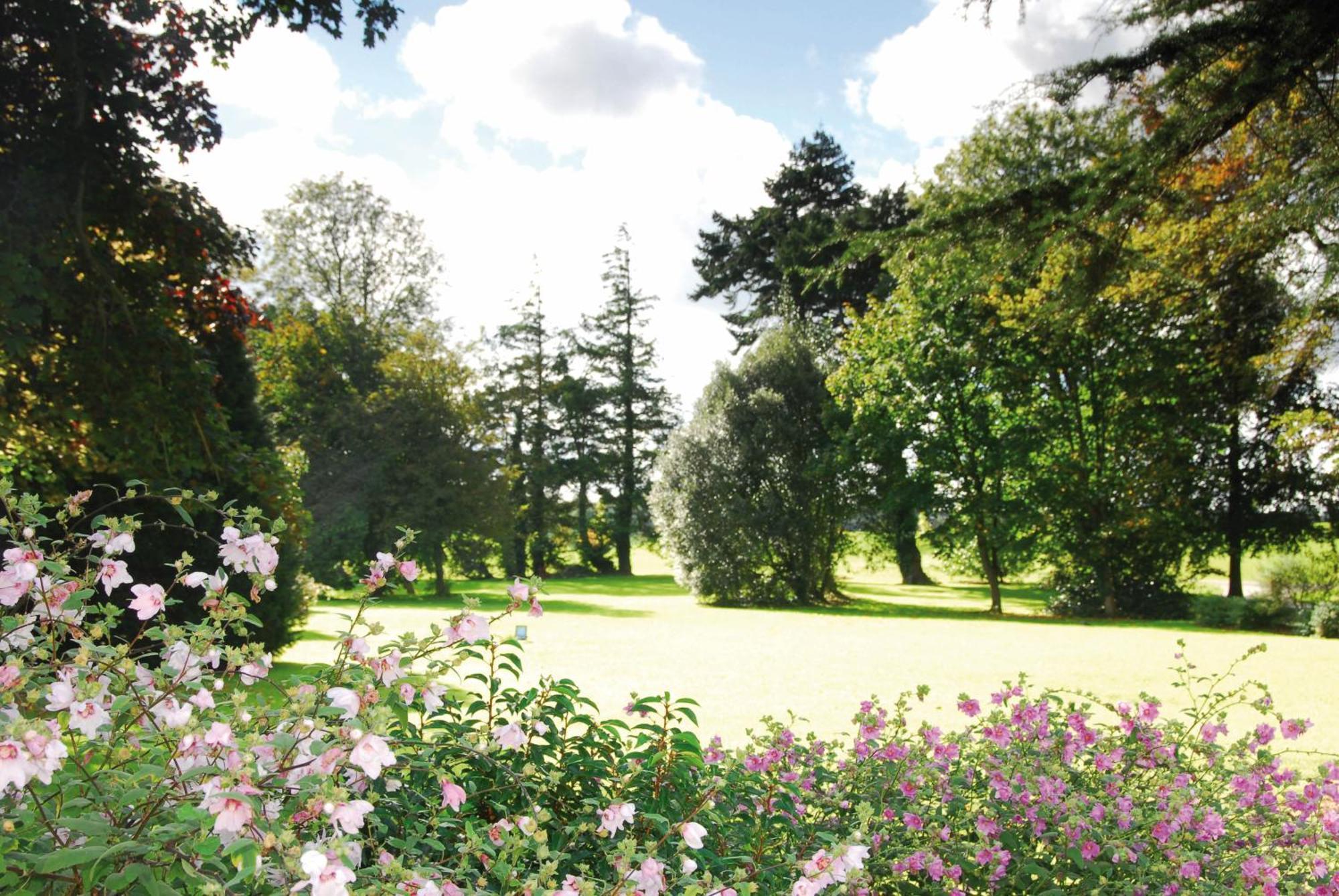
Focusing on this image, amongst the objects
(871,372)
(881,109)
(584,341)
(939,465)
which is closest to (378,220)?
(584,341)

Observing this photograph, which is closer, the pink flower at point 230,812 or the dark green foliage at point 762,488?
the pink flower at point 230,812

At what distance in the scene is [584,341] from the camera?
31.6m

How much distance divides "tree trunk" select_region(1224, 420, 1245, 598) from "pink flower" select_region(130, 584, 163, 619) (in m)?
18.2

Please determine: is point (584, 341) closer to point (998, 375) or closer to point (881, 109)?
point (998, 375)

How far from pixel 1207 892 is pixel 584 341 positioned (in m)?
30.0

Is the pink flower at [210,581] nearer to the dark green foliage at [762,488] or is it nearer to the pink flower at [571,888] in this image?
the pink flower at [571,888]

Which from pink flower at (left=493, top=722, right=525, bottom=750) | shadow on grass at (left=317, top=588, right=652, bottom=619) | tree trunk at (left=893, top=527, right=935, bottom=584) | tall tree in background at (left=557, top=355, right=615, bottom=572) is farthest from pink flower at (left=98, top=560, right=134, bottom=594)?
tall tree in background at (left=557, top=355, right=615, bottom=572)

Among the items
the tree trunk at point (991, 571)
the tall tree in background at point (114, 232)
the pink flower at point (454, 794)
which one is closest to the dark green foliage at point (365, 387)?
the tree trunk at point (991, 571)

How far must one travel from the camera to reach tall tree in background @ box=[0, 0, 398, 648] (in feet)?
18.4

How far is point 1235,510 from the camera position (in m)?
16.0

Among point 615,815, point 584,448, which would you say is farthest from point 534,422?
point 615,815

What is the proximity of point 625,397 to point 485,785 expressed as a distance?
29.2 meters

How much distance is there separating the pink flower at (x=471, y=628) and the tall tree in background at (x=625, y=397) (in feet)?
96.4

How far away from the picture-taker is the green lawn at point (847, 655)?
739 centimetres
